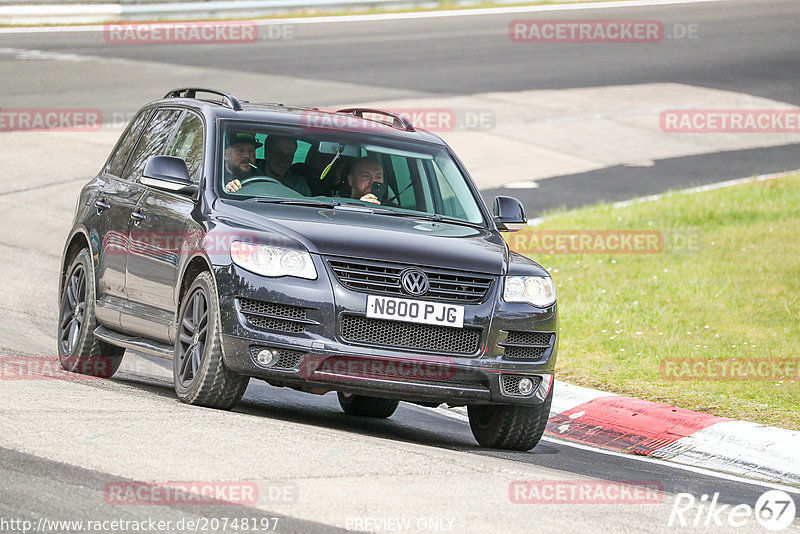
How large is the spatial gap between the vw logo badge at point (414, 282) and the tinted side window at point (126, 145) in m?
3.14

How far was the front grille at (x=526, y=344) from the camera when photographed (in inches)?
318

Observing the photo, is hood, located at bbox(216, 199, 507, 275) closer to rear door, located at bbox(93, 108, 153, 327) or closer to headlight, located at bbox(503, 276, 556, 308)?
headlight, located at bbox(503, 276, 556, 308)

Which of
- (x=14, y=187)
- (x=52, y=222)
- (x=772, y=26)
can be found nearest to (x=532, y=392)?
(x=52, y=222)

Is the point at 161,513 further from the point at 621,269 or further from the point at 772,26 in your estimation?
the point at 772,26

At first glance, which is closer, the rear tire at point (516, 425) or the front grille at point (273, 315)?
the front grille at point (273, 315)

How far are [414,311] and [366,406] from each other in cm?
238

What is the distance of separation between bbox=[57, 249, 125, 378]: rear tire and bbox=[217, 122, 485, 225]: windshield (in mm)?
1648

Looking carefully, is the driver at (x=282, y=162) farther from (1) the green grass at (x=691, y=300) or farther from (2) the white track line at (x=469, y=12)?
(2) the white track line at (x=469, y=12)

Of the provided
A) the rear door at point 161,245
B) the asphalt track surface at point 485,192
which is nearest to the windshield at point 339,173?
the rear door at point 161,245

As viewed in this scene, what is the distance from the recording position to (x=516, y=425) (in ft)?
28.0

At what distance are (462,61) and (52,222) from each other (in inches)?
575

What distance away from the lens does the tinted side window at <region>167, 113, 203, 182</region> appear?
8875 mm

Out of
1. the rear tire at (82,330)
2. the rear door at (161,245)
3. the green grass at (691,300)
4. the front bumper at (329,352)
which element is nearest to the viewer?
the front bumper at (329,352)

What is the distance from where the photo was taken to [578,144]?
2317 centimetres
